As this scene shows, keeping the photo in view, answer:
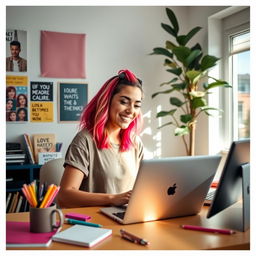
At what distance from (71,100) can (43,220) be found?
231 centimetres

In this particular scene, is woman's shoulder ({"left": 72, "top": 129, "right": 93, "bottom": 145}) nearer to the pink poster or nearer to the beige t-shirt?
the beige t-shirt

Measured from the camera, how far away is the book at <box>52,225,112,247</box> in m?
0.94

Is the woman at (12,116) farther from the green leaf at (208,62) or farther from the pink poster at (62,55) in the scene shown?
the green leaf at (208,62)

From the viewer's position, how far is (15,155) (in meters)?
2.93

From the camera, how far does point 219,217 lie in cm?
123

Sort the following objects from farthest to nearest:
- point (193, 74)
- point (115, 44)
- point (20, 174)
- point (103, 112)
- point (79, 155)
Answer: point (115, 44) < point (20, 174) < point (193, 74) < point (103, 112) < point (79, 155)

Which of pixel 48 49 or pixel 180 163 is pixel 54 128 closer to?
pixel 48 49

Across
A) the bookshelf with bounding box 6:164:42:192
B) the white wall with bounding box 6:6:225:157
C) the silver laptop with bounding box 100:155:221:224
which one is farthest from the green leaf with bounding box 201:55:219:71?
the silver laptop with bounding box 100:155:221:224

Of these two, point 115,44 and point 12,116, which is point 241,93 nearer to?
point 115,44

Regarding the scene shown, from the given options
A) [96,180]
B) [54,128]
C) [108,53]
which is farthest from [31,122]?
[96,180]

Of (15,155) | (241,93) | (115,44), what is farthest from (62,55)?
(241,93)

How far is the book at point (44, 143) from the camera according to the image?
3.06 m

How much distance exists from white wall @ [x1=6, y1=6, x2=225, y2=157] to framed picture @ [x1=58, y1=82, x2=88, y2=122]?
0.05 metres
